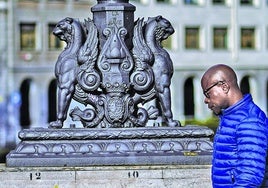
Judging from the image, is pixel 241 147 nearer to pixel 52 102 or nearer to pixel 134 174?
pixel 134 174

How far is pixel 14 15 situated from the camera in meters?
67.9

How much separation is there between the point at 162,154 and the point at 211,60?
5862cm

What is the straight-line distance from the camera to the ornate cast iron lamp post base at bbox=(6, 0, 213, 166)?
1378 centimetres

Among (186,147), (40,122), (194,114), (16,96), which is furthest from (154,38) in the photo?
(194,114)

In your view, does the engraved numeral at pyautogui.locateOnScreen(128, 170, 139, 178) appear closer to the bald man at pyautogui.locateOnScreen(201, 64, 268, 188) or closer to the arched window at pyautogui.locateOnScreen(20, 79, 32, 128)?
the bald man at pyautogui.locateOnScreen(201, 64, 268, 188)

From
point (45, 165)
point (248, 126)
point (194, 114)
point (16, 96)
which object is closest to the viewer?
point (248, 126)

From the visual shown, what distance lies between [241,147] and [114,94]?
19.5 feet

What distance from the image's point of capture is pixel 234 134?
8664mm

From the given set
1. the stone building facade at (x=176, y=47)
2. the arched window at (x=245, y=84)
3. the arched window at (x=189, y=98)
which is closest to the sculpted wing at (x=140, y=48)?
the stone building facade at (x=176, y=47)

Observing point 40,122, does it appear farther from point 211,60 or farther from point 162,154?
point 162,154

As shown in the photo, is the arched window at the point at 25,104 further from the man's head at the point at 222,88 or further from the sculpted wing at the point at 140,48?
the man's head at the point at 222,88

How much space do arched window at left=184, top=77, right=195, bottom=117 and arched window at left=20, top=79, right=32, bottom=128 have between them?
370 inches

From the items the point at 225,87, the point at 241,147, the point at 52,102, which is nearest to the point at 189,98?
the point at 52,102

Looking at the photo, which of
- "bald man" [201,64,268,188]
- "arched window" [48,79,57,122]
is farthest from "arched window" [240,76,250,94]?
"bald man" [201,64,268,188]
